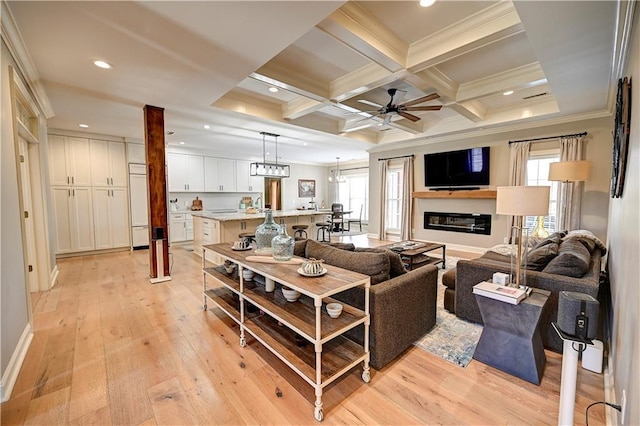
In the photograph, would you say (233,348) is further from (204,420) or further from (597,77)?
(597,77)

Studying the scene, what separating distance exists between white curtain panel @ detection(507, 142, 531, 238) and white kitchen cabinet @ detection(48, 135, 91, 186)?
849cm

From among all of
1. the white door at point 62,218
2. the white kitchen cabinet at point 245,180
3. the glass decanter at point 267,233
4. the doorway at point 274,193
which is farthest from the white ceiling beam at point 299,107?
the doorway at point 274,193

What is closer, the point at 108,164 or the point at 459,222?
the point at 108,164

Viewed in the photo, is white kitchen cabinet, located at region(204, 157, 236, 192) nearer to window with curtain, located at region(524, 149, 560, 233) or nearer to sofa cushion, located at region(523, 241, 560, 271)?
window with curtain, located at region(524, 149, 560, 233)

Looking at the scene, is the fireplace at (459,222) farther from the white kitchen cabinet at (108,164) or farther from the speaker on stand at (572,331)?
the white kitchen cabinet at (108,164)

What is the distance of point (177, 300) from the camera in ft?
11.1

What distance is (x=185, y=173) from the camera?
761 cm

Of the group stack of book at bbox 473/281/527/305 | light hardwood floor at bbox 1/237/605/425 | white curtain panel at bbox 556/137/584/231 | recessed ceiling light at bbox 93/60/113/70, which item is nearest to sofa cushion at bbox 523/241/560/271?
stack of book at bbox 473/281/527/305

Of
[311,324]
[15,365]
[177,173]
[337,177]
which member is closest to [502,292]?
[311,324]

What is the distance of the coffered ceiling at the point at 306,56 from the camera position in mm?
2031

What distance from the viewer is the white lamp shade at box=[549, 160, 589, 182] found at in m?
3.99

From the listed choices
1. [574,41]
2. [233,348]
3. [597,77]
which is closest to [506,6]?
[574,41]

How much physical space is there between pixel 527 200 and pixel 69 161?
7.38 m

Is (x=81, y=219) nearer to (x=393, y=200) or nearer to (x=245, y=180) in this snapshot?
(x=245, y=180)
